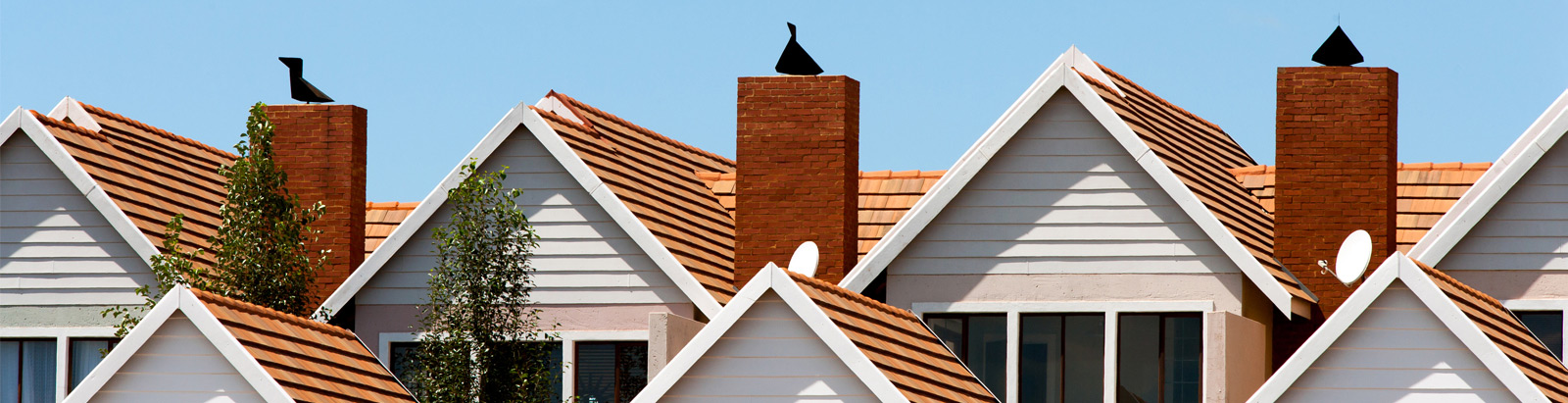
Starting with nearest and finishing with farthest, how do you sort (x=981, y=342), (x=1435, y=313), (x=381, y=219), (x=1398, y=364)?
(x=1435, y=313), (x=1398, y=364), (x=981, y=342), (x=381, y=219)

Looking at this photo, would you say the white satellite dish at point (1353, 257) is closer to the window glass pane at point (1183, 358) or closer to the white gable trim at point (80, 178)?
the window glass pane at point (1183, 358)

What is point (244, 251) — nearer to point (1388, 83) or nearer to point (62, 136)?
point (62, 136)

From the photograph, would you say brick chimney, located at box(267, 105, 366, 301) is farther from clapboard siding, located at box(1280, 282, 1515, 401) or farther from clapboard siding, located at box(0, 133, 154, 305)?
clapboard siding, located at box(1280, 282, 1515, 401)

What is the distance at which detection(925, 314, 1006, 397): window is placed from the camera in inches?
816

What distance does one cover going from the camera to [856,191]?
22.1m

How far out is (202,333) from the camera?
16.2 m

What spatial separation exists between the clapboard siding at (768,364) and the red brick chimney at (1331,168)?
21.6 feet

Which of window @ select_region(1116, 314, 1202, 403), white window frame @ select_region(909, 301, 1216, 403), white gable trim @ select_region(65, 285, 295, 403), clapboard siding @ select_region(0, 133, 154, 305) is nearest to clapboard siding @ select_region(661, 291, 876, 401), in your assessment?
white gable trim @ select_region(65, 285, 295, 403)

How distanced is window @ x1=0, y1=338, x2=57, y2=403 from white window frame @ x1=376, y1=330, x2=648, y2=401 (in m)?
3.59

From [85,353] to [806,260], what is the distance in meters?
8.03

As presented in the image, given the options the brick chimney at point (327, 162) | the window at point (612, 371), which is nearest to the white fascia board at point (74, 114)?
the brick chimney at point (327, 162)

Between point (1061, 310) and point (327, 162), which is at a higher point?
point (327, 162)

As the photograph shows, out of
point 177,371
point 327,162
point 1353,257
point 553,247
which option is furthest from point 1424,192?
point 177,371

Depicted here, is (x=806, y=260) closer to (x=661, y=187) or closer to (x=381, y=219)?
(x=661, y=187)
